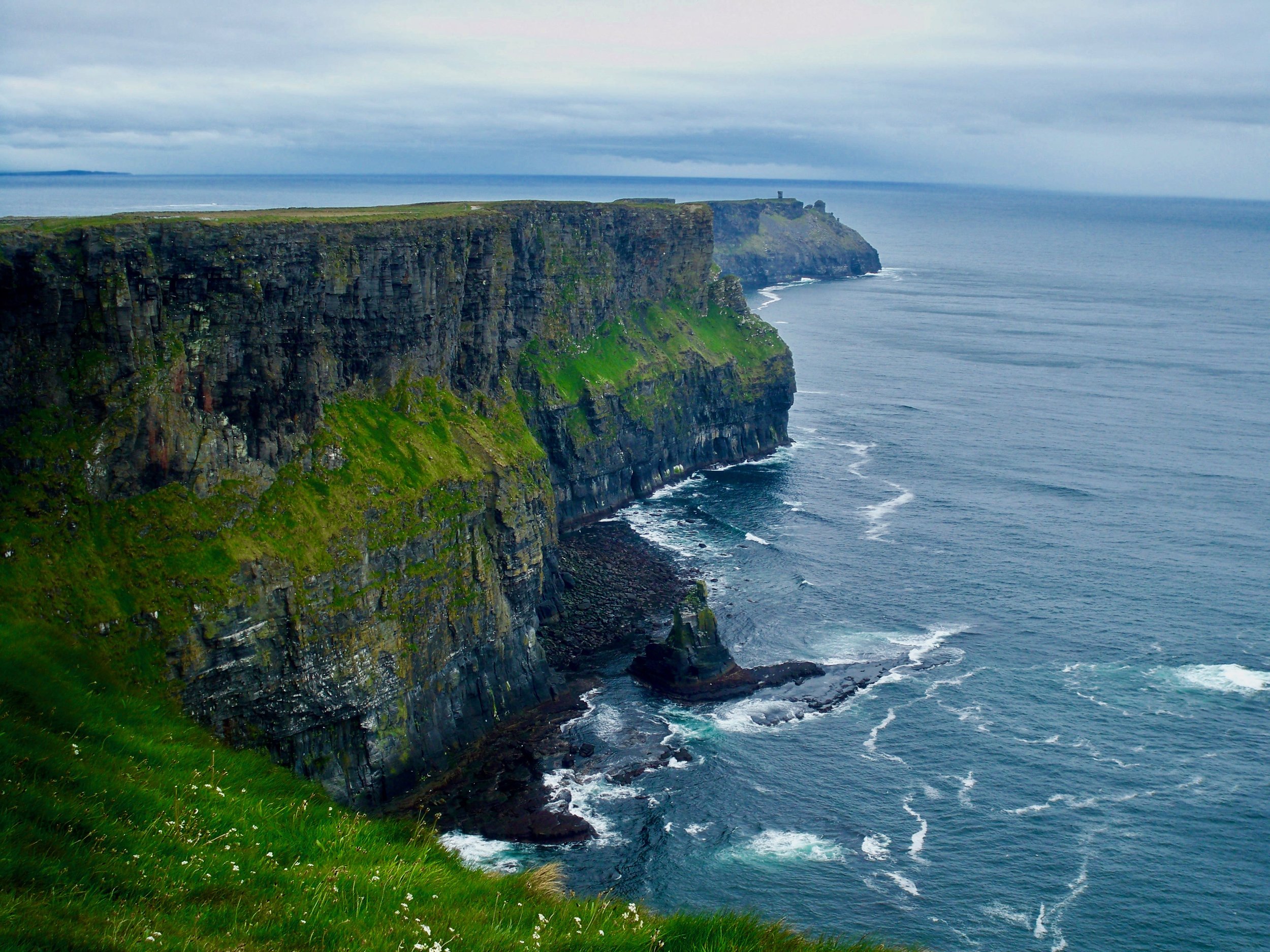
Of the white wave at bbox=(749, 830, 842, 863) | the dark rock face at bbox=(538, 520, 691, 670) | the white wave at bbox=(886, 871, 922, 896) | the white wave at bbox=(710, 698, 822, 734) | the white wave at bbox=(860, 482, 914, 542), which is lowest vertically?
the white wave at bbox=(886, 871, 922, 896)

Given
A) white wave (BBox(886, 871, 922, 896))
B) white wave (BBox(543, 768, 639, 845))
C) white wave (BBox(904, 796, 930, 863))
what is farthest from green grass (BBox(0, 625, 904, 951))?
white wave (BBox(904, 796, 930, 863))

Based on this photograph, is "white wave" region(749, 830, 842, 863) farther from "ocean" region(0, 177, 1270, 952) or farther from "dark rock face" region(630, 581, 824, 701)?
"dark rock face" region(630, 581, 824, 701)

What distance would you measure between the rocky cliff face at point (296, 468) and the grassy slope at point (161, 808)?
26cm

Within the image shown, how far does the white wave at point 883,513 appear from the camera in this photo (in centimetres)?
11006

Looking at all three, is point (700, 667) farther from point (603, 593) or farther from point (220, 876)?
point (220, 876)

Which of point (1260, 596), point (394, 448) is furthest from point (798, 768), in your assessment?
point (1260, 596)

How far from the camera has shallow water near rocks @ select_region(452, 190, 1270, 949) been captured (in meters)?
55.8

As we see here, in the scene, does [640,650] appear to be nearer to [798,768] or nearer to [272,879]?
[798,768]

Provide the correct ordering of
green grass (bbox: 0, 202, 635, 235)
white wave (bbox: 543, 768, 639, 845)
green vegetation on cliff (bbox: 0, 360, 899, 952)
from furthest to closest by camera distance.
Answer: white wave (bbox: 543, 768, 639, 845)
green grass (bbox: 0, 202, 635, 235)
green vegetation on cliff (bbox: 0, 360, 899, 952)

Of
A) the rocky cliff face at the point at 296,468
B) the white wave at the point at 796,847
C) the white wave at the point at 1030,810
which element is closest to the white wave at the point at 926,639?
the white wave at the point at 1030,810

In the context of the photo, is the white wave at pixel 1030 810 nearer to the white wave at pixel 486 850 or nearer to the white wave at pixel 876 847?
the white wave at pixel 876 847

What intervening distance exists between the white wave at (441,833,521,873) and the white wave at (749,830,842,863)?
12930mm

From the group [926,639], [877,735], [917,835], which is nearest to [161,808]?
[917,835]

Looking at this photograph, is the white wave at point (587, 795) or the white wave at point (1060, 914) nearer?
the white wave at point (1060, 914)
